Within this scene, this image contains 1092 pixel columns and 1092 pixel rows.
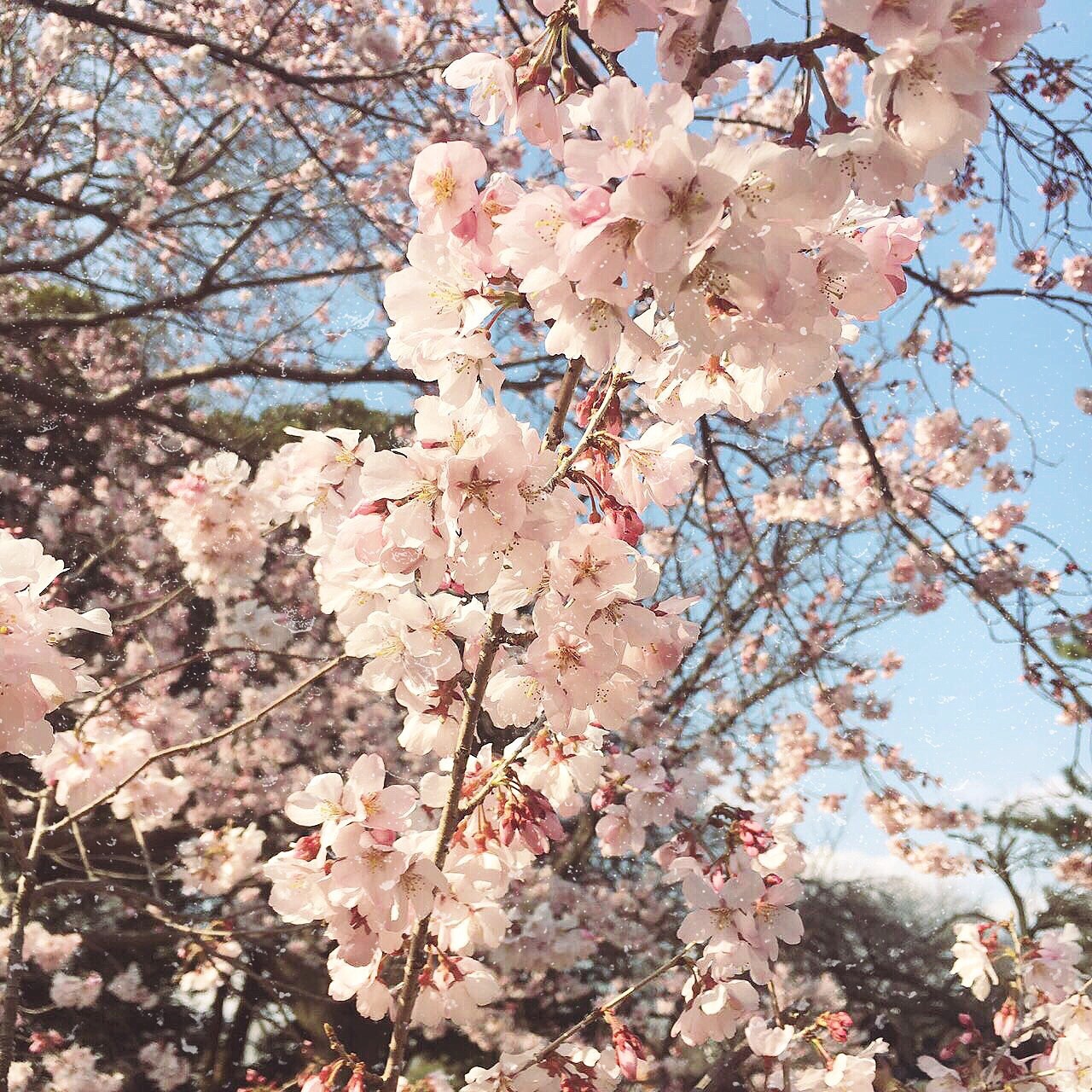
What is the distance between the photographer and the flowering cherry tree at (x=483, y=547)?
69 centimetres

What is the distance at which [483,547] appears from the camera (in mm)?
763

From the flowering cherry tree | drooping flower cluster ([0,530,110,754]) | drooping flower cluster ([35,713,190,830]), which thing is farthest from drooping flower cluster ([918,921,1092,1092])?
drooping flower cluster ([35,713,190,830])

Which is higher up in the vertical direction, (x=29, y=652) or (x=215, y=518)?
(x=215, y=518)

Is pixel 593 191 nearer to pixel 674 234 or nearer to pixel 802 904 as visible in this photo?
pixel 674 234

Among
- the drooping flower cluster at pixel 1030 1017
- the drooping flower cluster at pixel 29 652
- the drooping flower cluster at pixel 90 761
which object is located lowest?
the drooping flower cluster at pixel 1030 1017

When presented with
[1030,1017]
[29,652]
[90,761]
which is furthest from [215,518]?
[1030,1017]

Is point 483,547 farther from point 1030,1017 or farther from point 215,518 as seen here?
point 1030,1017

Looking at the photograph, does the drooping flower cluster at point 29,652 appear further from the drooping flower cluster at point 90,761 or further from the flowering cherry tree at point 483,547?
the drooping flower cluster at point 90,761

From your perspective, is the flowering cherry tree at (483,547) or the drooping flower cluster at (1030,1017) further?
the drooping flower cluster at (1030,1017)

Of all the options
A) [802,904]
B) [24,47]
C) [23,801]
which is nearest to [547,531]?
[23,801]

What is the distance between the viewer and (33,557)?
0.85 m

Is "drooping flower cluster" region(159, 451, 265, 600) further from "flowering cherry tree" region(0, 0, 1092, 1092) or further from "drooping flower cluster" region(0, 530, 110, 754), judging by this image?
"drooping flower cluster" region(0, 530, 110, 754)

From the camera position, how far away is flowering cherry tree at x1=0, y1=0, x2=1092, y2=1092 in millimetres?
688

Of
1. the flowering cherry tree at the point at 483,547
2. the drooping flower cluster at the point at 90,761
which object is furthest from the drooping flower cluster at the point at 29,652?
the drooping flower cluster at the point at 90,761
